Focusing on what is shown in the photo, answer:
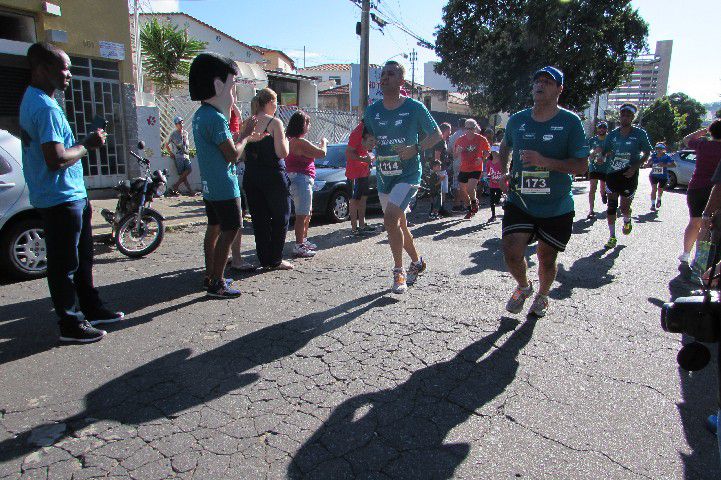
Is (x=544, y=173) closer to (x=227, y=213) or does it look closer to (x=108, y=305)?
(x=227, y=213)

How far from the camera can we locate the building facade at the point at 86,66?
33.1 ft

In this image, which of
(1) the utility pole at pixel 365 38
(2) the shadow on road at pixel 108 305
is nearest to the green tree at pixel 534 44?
(1) the utility pole at pixel 365 38

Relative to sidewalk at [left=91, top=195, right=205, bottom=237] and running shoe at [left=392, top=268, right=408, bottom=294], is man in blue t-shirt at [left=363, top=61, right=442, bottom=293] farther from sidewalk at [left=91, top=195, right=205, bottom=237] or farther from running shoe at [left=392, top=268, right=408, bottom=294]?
sidewalk at [left=91, top=195, right=205, bottom=237]

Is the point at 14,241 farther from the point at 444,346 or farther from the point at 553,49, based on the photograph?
the point at 553,49

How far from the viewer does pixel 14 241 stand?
17.2 ft

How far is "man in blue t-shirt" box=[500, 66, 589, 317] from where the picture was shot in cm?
387

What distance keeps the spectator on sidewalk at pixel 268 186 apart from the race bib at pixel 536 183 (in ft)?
8.40

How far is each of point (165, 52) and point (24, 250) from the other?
15.9 metres

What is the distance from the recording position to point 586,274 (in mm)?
5750

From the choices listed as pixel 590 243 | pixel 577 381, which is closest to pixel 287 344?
pixel 577 381

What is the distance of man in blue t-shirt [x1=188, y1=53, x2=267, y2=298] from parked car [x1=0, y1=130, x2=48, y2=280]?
2.17 m

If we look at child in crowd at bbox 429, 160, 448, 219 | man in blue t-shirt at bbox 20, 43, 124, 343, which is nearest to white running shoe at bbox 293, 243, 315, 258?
man in blue t-shirt at bbox 20, 43, 124, 343

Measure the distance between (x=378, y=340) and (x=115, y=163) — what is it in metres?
10.5

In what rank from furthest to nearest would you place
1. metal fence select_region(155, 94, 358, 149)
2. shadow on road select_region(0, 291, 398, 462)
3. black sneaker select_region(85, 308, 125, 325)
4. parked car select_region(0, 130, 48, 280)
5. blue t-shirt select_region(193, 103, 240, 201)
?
1. metal fence select_region(155, 94, 358, 149)
2. parked car select_region(0, 130, 48, 280)
3. blue t-shirt select_region(193, 103, 240, 201)
4. black sneaker select_region(85, 308, 125, 325)
5. shadow on road select_region(0, 291, 398, 462)
